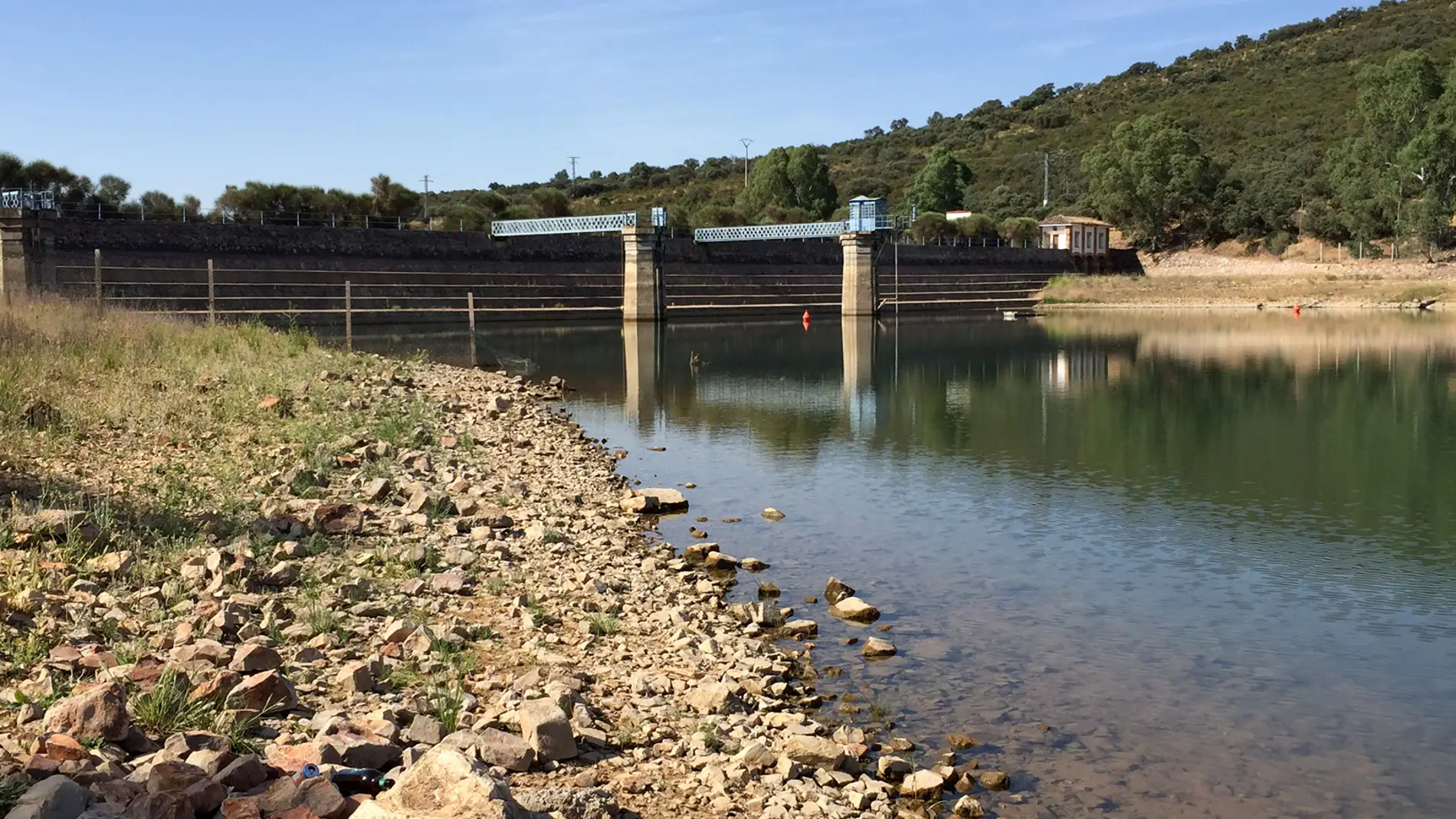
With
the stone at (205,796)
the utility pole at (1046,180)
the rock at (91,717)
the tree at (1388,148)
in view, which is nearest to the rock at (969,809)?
the stone at (205,796)

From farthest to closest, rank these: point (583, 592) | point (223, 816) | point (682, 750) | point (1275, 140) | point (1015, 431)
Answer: point (1275, 140)
point (1015, 431)
point (583, 592)
point (682, 750)
point (223, 816)

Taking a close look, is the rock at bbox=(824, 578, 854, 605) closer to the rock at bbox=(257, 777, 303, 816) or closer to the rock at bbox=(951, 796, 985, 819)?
the rock at bbox=(951, 796, 985, 819)

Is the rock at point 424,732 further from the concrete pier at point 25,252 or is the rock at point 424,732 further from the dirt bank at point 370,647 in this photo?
the concrete pier at point 25,252

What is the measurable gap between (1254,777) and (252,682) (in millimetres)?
5839

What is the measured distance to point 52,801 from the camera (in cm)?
470

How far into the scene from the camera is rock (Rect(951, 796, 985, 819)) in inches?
268

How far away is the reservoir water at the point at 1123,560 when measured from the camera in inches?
307

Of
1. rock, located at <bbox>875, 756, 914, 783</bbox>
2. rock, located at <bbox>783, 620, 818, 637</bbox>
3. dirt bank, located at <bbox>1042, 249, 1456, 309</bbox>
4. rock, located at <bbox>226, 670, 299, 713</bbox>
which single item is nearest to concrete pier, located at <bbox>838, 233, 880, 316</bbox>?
dirt bank, located at <bbox>1042, 249, 1456, 309</bbox>

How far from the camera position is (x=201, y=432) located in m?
15.5

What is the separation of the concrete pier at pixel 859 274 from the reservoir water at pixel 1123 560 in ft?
123

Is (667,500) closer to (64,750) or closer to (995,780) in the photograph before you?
(995,780)

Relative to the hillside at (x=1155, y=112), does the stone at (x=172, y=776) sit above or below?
below

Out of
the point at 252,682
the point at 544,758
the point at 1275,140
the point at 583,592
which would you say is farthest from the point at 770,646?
the point at 1275,140

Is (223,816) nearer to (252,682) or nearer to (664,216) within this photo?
(252,682)
